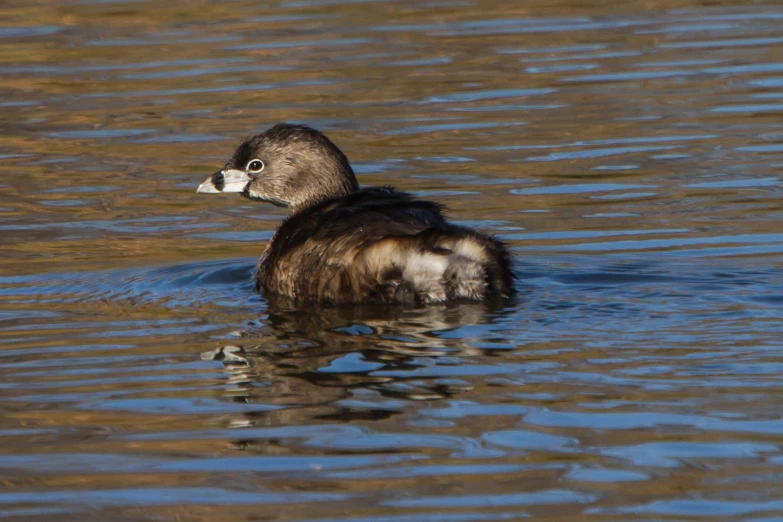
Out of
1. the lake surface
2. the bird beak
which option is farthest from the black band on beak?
the lake surface

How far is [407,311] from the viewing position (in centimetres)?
704

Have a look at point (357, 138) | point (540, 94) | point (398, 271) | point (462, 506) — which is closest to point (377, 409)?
point (462, 506)

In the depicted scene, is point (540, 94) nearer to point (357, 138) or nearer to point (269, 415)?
point (357, 138)

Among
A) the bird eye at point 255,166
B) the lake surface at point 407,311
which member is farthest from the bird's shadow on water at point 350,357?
the bird eye at point 255,166

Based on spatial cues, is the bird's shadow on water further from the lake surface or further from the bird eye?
the bird eye

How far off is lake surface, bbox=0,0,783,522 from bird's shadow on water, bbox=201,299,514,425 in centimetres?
2

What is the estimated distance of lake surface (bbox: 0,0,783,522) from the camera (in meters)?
4.87

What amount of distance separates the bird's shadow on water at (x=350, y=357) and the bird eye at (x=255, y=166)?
129 centimetres

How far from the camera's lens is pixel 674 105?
1207 cm

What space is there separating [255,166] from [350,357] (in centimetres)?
262

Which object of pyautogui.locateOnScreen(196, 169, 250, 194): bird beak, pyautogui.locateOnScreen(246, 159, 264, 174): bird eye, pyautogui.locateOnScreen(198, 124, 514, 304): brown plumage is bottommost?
pyautogui.locateOnScreen(198, 124, 514, 304): brown plumage

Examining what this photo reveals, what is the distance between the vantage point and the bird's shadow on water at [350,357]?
18.3 ft

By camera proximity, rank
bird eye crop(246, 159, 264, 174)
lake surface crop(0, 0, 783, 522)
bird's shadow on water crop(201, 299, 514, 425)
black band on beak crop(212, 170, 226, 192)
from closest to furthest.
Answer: lake surface crop(0, 0, 783, 522)
bird's shadow on water crop(201, 299, 514, 425)
bird eye crop(246, 159, 264, 174)
black band on beak crop(212, 170, 226, 192)

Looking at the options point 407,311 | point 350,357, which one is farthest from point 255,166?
point 350,357
